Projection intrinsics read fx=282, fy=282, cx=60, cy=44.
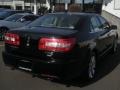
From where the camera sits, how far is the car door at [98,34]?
697 cm

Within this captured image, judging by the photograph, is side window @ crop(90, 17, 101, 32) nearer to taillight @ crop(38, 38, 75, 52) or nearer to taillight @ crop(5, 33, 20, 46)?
taillight @ crop(38, 38, 75, 52)

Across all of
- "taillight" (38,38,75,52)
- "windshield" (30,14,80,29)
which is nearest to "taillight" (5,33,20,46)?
"taillight" (38,38,75,52)

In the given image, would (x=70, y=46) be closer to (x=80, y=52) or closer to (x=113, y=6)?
(x=80, y=52)

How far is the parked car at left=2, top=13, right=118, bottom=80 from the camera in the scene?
5.56 meters

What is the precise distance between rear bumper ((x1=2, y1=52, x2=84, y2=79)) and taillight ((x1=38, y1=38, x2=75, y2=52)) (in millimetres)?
289

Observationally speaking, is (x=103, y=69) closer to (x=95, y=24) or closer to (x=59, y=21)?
(x=95, y=24)

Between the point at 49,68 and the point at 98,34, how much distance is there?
2159mm

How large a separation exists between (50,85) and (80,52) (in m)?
0.98

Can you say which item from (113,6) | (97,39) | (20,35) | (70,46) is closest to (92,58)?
(97,39)

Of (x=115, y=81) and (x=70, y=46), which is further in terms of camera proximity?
(x=115, y=81)

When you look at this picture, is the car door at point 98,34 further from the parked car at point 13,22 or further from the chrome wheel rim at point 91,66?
the parked car at point 13,22

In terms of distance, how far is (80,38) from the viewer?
236 inches

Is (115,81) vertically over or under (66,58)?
under

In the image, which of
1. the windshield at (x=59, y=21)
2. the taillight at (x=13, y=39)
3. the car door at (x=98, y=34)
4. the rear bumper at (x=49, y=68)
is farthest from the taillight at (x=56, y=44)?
the car door at (x=98, y=34)
